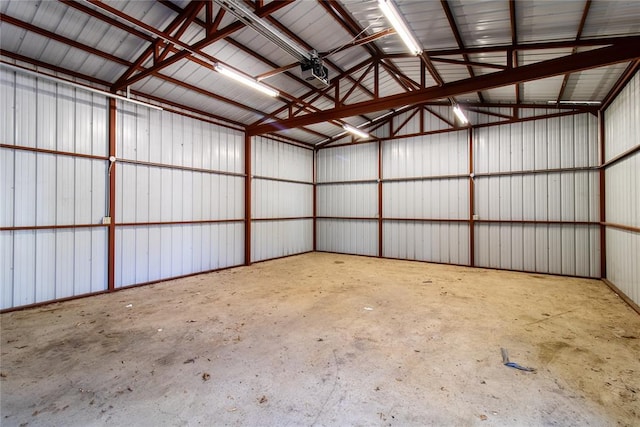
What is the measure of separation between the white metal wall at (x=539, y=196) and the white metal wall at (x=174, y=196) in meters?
6.97

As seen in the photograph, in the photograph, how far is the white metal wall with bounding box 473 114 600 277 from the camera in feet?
22.3

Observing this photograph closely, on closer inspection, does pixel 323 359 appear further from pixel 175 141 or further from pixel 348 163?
pixel 348 163

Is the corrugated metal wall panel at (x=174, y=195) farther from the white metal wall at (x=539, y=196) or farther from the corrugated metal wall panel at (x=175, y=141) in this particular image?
the white metal wall at (x=539, y=196)

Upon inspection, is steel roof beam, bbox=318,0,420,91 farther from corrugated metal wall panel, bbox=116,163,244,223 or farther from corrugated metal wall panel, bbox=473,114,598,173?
corrugated metal wall panel, bbox=116,163,244,223

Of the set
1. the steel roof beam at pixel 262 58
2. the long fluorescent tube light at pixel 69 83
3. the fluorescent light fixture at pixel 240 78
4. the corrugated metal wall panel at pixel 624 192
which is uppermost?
the steel roof beam at pixel 262 58

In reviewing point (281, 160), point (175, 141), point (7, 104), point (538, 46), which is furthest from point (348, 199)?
point (7, 104)

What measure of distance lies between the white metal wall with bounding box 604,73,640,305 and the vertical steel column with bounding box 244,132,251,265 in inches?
319

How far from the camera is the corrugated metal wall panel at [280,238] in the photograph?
905 centimetres

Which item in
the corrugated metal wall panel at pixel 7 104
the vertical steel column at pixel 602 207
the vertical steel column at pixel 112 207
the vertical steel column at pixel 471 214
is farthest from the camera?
the vertical steel column at pixel 471 214

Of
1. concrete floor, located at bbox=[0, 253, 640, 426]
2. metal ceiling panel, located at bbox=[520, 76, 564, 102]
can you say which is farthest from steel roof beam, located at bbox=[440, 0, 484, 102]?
concrete floor, located at bbox=[0, 253, 640, 426]

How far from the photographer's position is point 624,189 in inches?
205

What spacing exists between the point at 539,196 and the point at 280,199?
7.37 metres

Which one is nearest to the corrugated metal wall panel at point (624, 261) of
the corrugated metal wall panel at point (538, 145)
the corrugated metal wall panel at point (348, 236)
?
the corrugated metal wall panel at point (538, 145)

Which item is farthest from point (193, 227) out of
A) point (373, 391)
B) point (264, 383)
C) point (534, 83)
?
point (534, 83)
